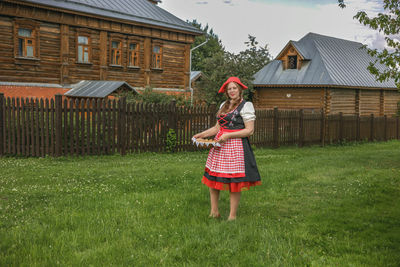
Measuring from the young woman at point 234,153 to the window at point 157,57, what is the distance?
19674 mm

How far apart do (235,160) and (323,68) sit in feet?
81.6

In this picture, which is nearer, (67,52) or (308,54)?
(67,52)

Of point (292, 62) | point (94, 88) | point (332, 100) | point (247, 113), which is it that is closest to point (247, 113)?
point (247, 113)

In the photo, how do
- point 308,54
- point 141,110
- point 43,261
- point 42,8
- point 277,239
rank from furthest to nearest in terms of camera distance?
point 308,54, point 42,8, point 141,110, point 277,239, point 43,261

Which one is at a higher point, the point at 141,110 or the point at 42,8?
the point at 42,8

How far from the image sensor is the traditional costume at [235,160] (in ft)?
17.5

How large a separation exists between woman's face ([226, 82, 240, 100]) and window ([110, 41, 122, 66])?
18.4 metres

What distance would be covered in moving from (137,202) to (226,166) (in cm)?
176

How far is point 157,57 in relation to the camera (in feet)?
81.8

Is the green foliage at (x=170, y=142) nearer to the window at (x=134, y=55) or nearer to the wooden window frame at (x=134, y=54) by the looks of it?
the wooden window frame at (x=134, y=54)

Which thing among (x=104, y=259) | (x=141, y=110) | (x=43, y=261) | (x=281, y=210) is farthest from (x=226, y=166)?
(x=141, y=110)

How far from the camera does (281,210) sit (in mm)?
6344

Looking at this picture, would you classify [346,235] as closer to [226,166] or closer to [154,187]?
[226,166]

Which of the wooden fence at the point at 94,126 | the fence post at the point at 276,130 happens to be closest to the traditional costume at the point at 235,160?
the wooden fence at the point at 94,126
